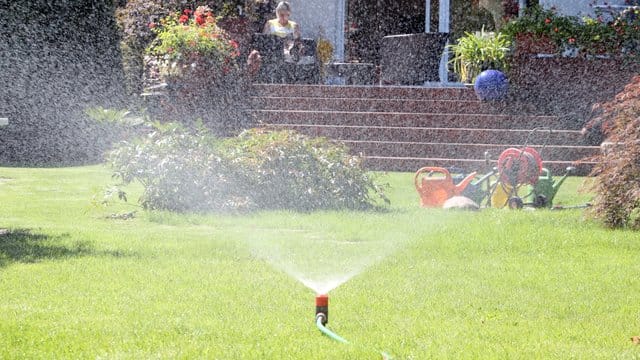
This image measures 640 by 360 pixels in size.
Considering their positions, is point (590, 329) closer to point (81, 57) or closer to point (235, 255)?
point (235, 255)

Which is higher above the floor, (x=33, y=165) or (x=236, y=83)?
(x=236, y=83)

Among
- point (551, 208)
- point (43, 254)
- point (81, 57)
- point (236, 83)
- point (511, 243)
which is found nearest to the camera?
point (43, 254)

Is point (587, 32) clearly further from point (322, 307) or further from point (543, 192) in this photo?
point (322, 307)

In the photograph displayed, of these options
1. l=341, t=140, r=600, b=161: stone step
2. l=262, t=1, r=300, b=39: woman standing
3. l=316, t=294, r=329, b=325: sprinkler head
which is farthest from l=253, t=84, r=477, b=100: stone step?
l=316, t=294, r=329, b=325: sprinkler head

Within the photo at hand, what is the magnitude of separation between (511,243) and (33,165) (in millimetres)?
9061

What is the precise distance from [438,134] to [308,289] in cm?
959

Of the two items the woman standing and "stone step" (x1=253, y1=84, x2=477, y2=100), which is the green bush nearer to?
"stone step" (x1=253, y1=84, x2=477, y2=100)

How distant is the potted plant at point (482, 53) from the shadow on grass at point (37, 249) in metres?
9.87

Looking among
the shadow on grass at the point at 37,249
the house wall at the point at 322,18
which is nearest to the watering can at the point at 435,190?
the shadow on grass at the point at 37,249

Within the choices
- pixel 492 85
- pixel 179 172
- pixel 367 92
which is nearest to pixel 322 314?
pixel 179 172

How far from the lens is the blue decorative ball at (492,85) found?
16.1 meters

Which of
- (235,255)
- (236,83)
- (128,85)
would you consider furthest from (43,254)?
(128,85)

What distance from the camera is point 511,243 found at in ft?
27.1

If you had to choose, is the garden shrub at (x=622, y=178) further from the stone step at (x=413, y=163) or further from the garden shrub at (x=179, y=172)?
the stone step at (x=413, y=163)
